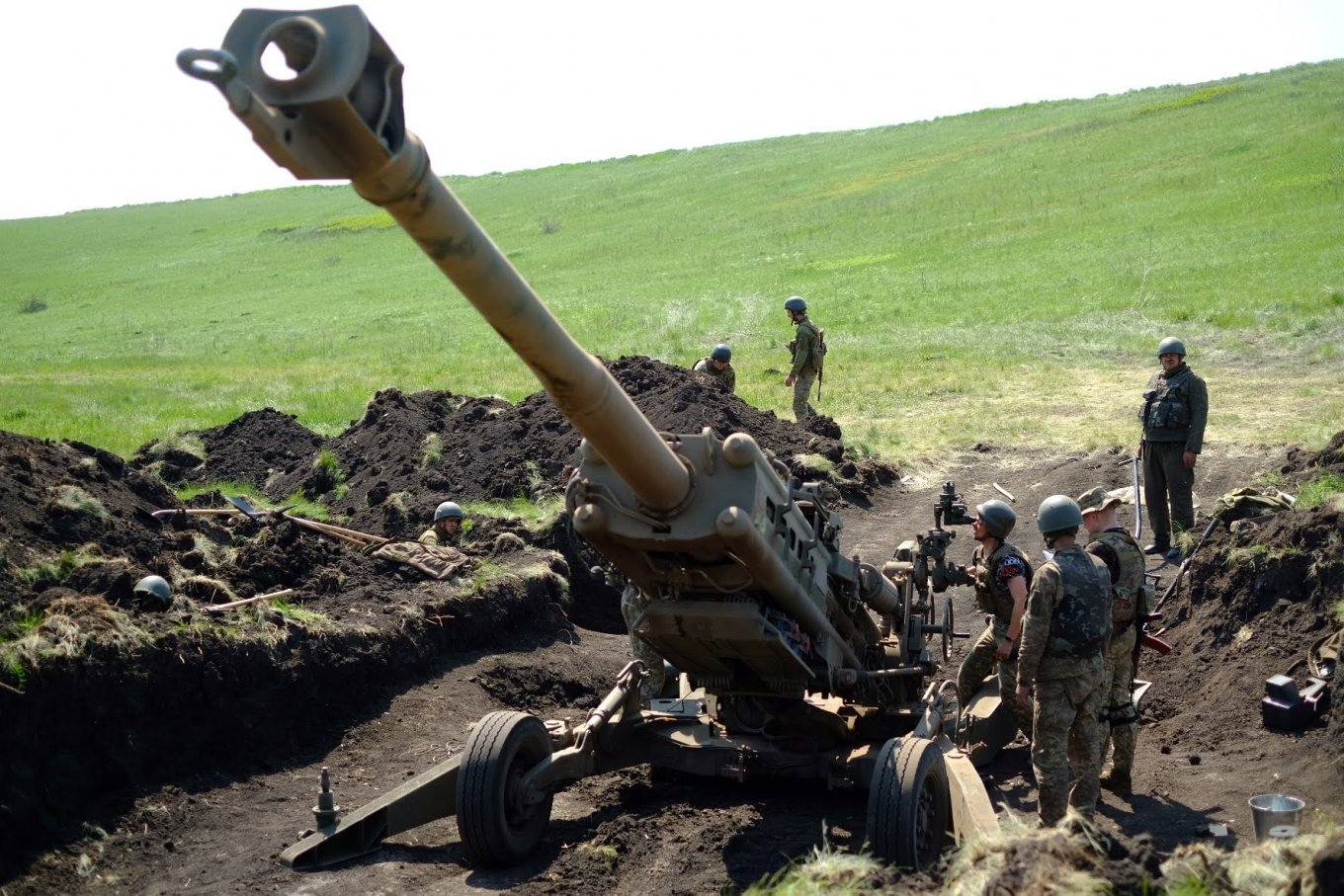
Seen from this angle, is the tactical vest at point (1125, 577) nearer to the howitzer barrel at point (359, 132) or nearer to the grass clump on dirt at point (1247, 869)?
the grass clump on dirt at point (1247, 869)

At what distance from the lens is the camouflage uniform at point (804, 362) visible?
21156 mm

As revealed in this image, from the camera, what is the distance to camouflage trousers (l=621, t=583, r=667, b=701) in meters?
8.38

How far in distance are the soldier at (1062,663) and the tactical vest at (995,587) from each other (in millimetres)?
865

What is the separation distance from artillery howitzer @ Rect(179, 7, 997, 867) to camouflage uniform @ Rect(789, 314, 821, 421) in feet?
35.8

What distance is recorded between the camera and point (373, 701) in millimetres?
11000

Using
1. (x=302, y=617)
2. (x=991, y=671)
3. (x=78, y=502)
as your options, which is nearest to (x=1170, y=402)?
(x=991, y=671)

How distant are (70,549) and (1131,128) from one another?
2141 inches

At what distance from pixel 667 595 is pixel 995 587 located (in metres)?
2.44

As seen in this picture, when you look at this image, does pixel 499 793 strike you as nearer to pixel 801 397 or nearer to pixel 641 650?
pixel 641 650

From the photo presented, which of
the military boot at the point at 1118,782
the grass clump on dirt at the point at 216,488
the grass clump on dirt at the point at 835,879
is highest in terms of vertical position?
the grass clump on dirt at the point at 216,488

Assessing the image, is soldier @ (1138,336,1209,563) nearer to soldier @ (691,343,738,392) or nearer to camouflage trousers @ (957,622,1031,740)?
camouflage trousers @ (957,622,1031,740)

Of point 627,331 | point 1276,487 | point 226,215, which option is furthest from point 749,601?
point 226,215

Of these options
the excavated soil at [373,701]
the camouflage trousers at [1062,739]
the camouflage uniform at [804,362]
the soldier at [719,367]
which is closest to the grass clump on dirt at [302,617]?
the excavated soil at [373,701]

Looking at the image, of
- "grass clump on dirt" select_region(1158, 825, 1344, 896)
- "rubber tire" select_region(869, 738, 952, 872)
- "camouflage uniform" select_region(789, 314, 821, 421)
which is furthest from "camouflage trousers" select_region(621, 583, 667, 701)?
"camouflage uniform" select_region(789, 314, 821, 421)
